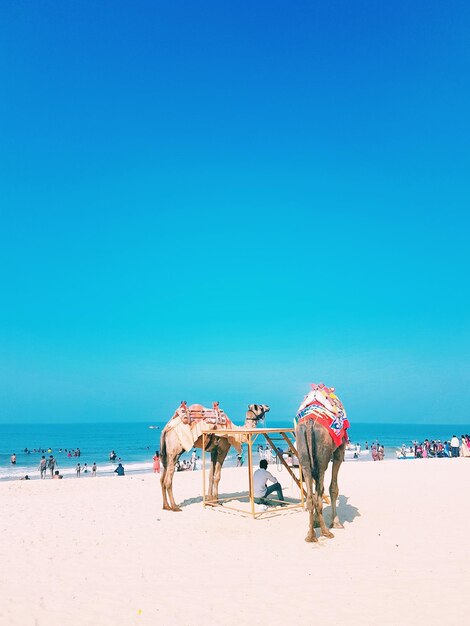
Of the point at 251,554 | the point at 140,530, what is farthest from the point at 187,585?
the point at 140,530

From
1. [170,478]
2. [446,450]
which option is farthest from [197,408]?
[446,450]

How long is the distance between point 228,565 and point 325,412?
11.7ft

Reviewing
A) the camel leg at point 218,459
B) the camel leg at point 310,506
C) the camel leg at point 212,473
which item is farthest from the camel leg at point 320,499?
the camel leg at point 212,473

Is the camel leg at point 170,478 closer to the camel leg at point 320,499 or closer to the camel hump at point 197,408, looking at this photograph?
the camel hump at point 197,408

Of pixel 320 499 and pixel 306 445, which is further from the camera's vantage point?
pixel 306 445

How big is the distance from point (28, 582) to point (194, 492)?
1001cm

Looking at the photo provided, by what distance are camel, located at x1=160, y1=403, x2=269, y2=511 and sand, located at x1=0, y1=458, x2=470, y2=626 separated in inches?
29.1

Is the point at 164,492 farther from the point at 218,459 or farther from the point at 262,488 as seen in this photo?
the point at 262,488

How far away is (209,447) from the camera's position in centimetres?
1412

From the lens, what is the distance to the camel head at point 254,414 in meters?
14.0

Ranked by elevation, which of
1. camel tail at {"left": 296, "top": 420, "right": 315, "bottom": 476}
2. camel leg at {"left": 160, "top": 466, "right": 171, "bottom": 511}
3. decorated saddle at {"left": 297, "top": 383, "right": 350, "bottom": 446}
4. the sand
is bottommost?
the sand

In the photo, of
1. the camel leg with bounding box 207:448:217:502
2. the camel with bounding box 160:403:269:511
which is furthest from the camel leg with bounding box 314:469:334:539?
the camel leg with bounding box 207:448:217:502

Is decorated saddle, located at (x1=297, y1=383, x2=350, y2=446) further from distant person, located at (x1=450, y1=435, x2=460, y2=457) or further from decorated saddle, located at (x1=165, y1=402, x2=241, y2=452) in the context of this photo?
distant person, located at (x1=450, y1=435, x2=460, y2=457)

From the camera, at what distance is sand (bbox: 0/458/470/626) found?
22.0 ft
